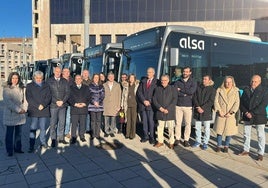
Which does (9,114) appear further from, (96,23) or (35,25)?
(35,25)

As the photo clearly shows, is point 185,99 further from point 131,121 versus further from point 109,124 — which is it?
point 109,124

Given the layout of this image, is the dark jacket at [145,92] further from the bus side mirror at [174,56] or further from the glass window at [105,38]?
the glass window at [105,38]

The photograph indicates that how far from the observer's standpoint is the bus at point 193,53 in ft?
23.5

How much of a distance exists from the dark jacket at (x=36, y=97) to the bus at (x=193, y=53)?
2897mm

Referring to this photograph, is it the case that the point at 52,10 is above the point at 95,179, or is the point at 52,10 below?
above

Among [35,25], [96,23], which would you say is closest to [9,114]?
[96,23]

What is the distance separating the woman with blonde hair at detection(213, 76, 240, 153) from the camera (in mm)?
6172

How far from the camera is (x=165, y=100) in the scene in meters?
6.52

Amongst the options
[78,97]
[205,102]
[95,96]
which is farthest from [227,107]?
[78,97]

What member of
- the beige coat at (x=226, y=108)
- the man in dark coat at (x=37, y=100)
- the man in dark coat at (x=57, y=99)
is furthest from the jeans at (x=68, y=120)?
the beige coat at (x=226, y=108)

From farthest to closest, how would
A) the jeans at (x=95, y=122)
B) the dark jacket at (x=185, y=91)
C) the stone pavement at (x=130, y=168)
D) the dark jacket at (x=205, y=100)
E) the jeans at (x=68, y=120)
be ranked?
the jeans at (x=68, y=120), the jeans at (x=95, y=122), the dark jacket at (x=185, y=91), the dark jacket at (x=205, y=100), the stone pavement at (x=130, y=168)

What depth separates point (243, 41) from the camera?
30.7ft

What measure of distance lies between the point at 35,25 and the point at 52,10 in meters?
10.1

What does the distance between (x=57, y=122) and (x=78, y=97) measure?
0.83m
